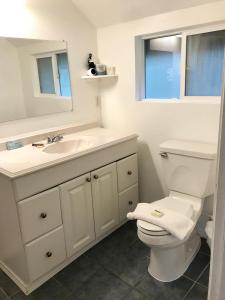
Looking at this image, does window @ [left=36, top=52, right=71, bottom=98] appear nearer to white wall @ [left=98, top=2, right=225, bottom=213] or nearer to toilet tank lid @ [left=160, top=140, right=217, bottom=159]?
white wall @ [left=98, top=2, right=225, bottom=213]

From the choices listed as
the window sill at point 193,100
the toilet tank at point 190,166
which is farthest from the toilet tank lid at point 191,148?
the window sill at point 193,100

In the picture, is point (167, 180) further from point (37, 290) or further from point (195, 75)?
point (37, 290)

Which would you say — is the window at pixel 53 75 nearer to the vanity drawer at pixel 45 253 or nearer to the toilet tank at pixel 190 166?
the toilet tank at pixel 190 166

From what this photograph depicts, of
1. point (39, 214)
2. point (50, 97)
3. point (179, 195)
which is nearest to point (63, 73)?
point (50, 97)

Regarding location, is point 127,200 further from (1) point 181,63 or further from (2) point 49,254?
(1) point 181,63

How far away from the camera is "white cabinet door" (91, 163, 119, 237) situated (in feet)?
6.92

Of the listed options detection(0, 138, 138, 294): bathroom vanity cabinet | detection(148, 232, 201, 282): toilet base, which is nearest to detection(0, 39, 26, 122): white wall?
detection(0, 138, 138, 294): bathroom vanity cabinet

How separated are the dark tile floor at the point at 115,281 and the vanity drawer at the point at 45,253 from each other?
13 cm

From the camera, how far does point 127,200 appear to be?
2455mm

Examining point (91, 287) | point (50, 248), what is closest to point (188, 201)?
point (91, 287)

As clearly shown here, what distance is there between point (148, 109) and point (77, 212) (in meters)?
1.14

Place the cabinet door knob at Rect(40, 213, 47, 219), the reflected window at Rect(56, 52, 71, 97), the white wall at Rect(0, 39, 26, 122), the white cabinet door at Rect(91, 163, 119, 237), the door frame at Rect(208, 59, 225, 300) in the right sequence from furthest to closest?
the reflected window at Rect(56, 52, 71, 97) → the white cabinet door at Rect(91, 163, 119, 237) → the white wall at Rect(0, 39, 26, 122) → the cabinet door knob at Rect(40, 213, 47, 219) → the door frame at Rect(208, 59, 225, 300)

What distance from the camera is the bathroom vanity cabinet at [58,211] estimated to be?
1.67 m

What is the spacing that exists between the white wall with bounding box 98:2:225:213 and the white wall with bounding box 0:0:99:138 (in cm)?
17
